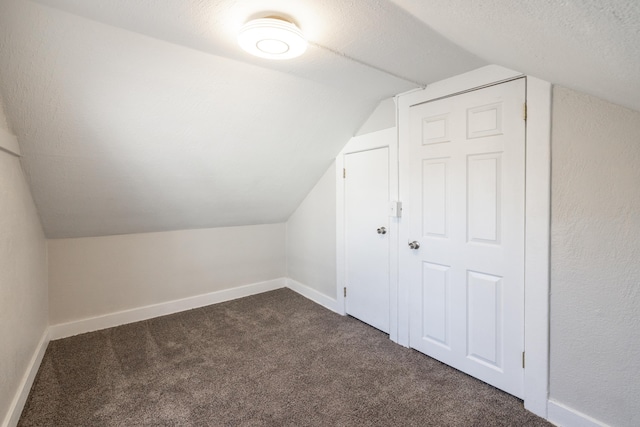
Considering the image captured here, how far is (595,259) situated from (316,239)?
8.45ft

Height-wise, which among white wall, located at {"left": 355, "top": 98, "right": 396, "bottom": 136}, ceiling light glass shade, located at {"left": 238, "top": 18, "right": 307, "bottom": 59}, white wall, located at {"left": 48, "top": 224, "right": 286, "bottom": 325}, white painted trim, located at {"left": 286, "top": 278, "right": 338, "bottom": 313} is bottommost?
white painted trim, located at {"left": 286, "top": 278, "right": 338, "bottom": 313}

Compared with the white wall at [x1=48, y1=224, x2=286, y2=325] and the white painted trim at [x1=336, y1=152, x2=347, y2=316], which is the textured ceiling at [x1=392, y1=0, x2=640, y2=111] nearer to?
the white painted trim at [x1=336, y1=152, x2=347, y2=316]

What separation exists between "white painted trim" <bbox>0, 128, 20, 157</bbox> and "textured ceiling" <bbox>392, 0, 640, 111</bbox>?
224 cm

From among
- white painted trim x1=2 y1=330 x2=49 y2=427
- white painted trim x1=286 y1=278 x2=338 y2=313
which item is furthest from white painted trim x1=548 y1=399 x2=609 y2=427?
white painted trim x1=2 y1=330 x2=49 y2=427

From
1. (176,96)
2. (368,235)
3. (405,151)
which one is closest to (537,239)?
(405,151)

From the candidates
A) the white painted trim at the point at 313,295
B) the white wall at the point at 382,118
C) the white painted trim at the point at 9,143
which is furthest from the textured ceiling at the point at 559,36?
the white painted trim at the point at 313,295

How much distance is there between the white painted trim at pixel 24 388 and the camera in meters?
1.72

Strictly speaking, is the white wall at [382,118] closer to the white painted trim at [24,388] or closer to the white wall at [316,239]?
the white wall at [316,239]

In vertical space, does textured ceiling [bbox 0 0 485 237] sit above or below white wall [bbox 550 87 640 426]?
above

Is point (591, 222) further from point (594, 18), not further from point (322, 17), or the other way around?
point (322, 17)

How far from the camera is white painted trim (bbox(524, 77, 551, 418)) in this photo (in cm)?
178

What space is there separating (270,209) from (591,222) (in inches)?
119

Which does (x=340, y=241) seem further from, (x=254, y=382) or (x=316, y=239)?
(x=254, y=382)

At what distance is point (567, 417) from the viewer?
172 cm
